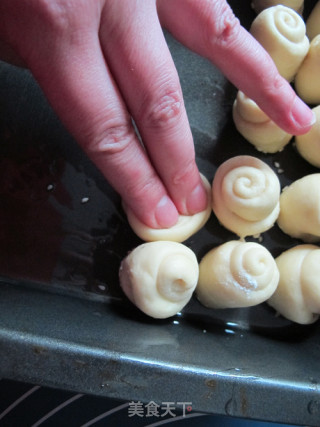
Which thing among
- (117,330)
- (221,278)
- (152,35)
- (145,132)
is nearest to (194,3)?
(152,35)

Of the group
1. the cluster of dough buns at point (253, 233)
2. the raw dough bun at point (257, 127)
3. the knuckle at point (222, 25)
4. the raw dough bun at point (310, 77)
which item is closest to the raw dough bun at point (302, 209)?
the cluster of dough buns at point (253, 233)

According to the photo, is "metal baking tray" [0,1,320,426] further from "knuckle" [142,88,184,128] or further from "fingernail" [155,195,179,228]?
→ "knuckle" [142,88,184,128]

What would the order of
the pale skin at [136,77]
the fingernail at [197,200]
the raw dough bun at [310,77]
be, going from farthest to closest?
the raw dough bun at [310,77] < the fingernail at [197,200] < the pale skin at [136,77]

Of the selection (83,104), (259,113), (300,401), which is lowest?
(300,401)

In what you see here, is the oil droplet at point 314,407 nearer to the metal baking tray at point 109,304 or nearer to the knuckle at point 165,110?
the metal baking tray at point 109,304

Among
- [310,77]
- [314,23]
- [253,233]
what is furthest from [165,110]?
[314,23]

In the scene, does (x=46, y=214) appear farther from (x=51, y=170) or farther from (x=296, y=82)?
(x=296, y=82)
